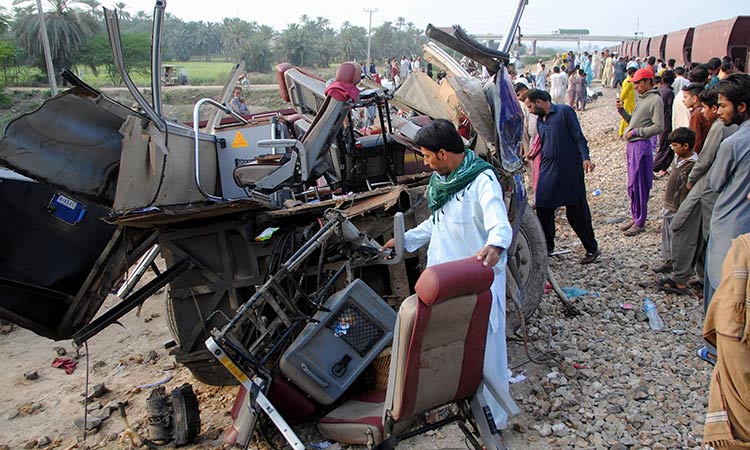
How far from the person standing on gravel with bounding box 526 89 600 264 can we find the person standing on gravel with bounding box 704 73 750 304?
2140 millimetres

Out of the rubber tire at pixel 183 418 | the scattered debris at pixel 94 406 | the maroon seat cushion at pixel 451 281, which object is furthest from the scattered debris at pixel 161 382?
the maroon seat cushion at pixel 451 281

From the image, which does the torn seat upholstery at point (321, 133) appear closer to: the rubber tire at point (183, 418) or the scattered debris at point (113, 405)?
the rubber tire at point (183, 418)

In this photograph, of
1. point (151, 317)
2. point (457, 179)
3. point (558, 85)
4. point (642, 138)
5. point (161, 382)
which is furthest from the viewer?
point (558, 85)

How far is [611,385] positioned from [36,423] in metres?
4.25

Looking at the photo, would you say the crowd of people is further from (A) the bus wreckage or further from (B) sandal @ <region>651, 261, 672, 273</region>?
(A) the bus wreckage

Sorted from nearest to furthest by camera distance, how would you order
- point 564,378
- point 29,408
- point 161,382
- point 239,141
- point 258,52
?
point 564,378 < point 29,408 < point 161,382 < point 239,141 < point 258,52

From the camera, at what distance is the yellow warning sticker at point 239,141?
5152 millimetres

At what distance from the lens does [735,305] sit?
2.26 metres

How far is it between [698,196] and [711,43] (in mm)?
14710

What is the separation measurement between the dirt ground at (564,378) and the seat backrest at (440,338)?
1.12 m

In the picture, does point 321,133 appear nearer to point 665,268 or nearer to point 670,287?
point 670,287

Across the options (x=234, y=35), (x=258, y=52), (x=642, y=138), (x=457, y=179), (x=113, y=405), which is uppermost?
(x=234, y=35)

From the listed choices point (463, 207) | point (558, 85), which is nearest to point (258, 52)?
point (558, 85)

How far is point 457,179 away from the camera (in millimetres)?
3150
